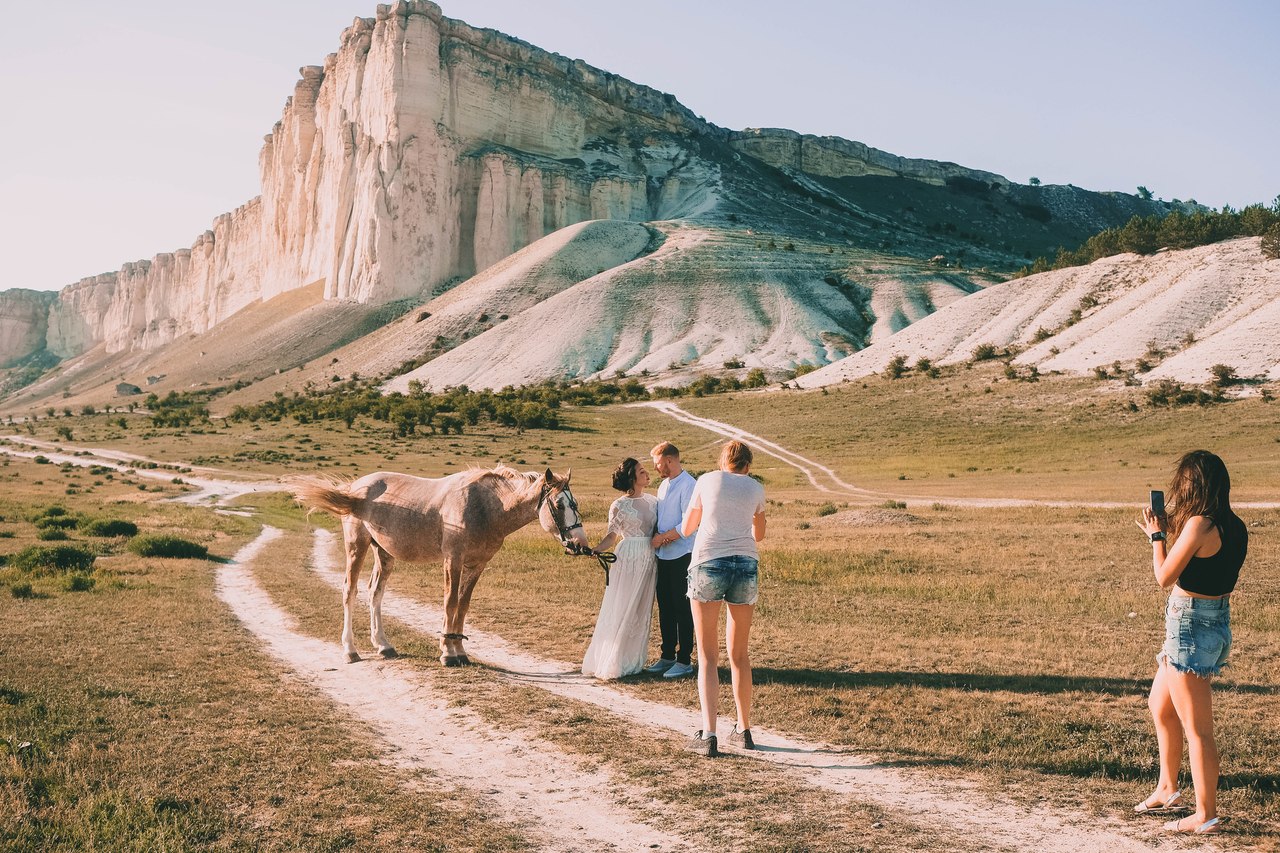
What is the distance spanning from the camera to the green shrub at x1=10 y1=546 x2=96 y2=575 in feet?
59.9

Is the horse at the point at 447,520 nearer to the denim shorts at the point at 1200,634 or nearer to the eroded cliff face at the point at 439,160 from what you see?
the denim shorts at the point at 1200,634

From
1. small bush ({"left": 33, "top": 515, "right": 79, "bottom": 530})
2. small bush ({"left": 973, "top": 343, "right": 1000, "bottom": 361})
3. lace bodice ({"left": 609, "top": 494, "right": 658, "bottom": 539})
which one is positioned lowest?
small bush ({"left": 33, "top": 515, "right": 79, "bottom": 530})

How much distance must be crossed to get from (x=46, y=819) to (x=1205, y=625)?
24.8 ft

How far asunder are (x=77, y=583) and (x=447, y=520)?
8.90 m

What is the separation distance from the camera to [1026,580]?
16938 mm

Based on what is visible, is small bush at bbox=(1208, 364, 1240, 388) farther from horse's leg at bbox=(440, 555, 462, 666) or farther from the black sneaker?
the black sneaker

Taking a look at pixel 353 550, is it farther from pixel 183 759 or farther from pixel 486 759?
pixel 486 759

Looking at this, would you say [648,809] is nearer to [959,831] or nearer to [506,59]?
[959,831]

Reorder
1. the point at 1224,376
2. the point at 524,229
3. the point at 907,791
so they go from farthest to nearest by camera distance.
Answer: the point at 524,229 → the point at 1224,376 → the point at 907,791

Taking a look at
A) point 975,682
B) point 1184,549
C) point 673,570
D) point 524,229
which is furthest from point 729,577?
point 524,229

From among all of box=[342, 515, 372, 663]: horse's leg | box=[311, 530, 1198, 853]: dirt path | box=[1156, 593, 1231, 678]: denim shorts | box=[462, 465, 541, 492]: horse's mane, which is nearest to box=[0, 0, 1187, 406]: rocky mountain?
box=[342, 515, 372, 663]: horse's leg

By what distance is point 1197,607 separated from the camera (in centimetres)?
635

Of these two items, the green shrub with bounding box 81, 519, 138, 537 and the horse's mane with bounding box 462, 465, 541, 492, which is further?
the green shrub with bounding box 81, 519, 138, 537

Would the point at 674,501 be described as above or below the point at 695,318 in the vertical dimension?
below
